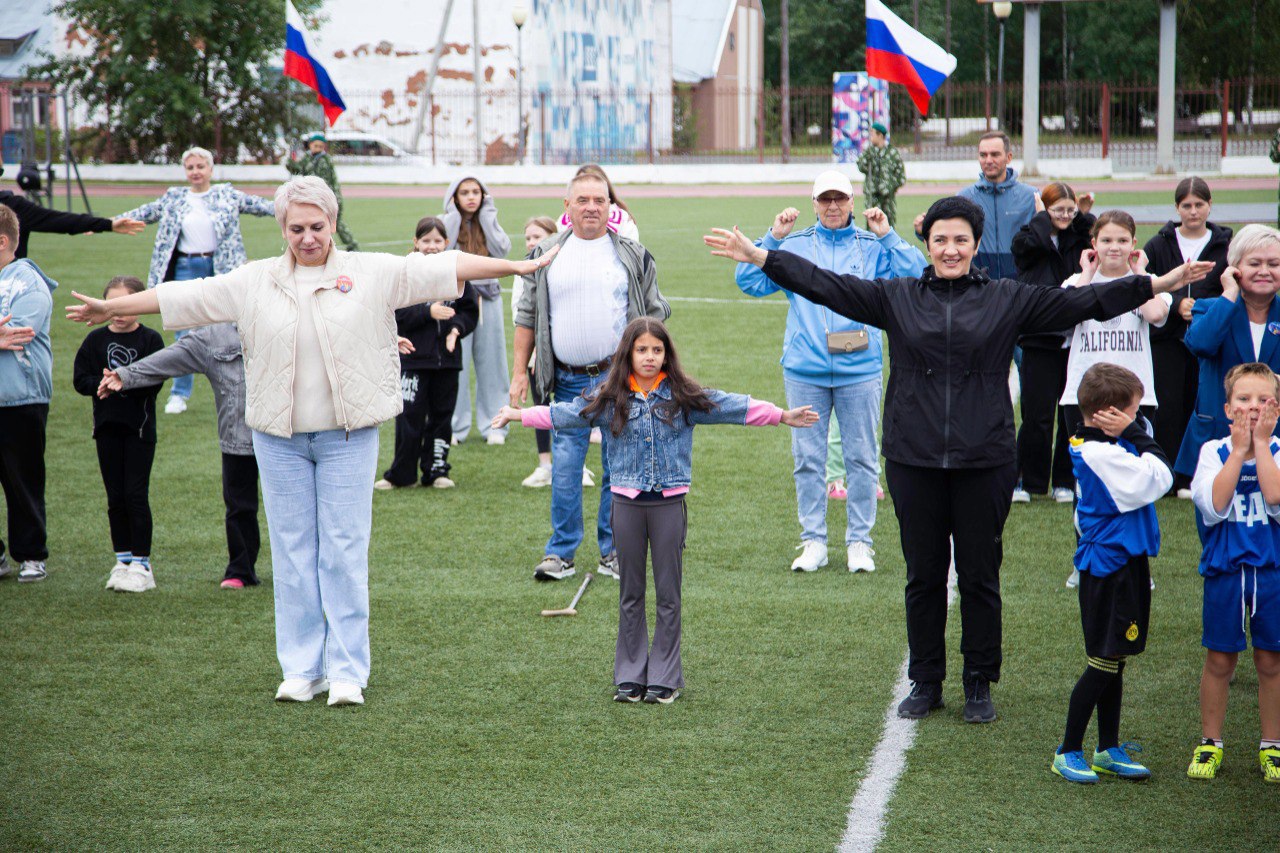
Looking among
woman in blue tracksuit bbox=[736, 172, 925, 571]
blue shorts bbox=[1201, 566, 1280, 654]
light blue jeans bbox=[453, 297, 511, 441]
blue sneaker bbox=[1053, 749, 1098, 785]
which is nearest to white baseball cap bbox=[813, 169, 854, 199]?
woman in blue tracksuit bbox=[736, 172, 925, 571]

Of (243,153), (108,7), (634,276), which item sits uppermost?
(108,7)

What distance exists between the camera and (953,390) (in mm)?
5148

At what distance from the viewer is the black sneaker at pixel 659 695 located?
18.7 feet

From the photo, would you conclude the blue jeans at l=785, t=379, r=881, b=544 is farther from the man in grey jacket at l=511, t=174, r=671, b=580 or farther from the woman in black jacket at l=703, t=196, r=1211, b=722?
the woman in black jacket at l=703, t=196, r=1211, b=722

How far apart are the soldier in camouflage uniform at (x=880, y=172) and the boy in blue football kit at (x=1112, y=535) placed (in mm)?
15181

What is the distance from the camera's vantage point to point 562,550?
7.50 metres

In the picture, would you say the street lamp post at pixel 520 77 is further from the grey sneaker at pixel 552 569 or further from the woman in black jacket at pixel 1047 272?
the grey sneaker at pixel 552 569

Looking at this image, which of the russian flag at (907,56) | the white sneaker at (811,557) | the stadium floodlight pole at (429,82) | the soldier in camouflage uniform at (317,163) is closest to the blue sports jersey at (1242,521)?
the white sneaker at (811,557)

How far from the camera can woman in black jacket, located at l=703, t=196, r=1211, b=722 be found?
16.8 feet

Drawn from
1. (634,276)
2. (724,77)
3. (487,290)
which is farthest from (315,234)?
(724,77)

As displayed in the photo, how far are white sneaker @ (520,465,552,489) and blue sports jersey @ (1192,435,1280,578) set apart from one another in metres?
5.52

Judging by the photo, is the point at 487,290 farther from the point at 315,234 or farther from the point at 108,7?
the point at 108,7

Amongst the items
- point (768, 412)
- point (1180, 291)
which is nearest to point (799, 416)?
point (768, 412)

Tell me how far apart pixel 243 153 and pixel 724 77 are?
26.2m
